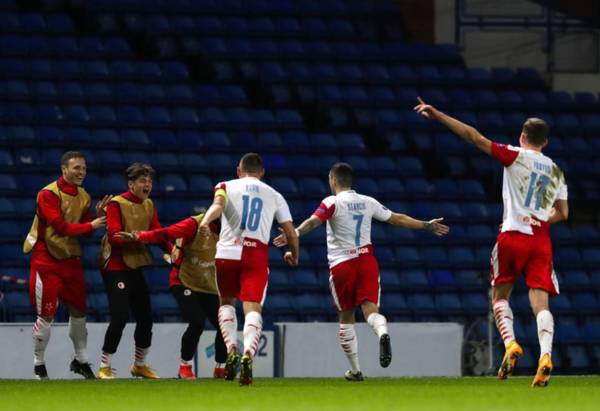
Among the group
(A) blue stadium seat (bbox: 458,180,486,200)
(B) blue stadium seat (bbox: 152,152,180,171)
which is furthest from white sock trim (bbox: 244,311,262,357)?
(A) blue stadium seat (bbox: 458,180,486,200)

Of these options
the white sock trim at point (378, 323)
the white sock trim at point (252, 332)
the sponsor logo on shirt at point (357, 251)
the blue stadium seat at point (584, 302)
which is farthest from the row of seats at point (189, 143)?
the white sock trim at point (252, 332)

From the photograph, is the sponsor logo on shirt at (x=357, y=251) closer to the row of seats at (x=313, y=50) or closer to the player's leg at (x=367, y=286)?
the player's leg at (x=367, y=286)

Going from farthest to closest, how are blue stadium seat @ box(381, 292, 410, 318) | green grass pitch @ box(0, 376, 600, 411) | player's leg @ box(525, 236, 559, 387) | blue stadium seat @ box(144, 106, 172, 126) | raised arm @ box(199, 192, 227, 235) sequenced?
blue stadium seat @ box(144, 106, 172, 126), blue stadium seat @ box(381, 292, 410, 318), raised arm @ box(199, 192, 227, 235), player's leg @ box(525, 236, 559, 387), green grass pitch @ box(0, 376, 600, 411)

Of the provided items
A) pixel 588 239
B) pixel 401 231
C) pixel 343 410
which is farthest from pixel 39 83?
pixel 343 410

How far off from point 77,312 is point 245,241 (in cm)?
273

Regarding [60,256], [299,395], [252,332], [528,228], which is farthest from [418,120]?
[299,395]

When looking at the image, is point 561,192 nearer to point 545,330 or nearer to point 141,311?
point 545,330

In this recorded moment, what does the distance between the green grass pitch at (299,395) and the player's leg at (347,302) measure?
34 cm

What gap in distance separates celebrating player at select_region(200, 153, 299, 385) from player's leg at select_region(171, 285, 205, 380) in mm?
1803

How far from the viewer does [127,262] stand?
45.3 feet

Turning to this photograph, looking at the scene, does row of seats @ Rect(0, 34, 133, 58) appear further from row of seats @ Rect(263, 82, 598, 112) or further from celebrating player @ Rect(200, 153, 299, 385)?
celebrating player @ Rect(200, 153, 299, 385)

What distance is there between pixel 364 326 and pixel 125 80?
6.87m

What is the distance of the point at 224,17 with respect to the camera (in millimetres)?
24078

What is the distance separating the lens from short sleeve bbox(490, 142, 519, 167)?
11.4 m
